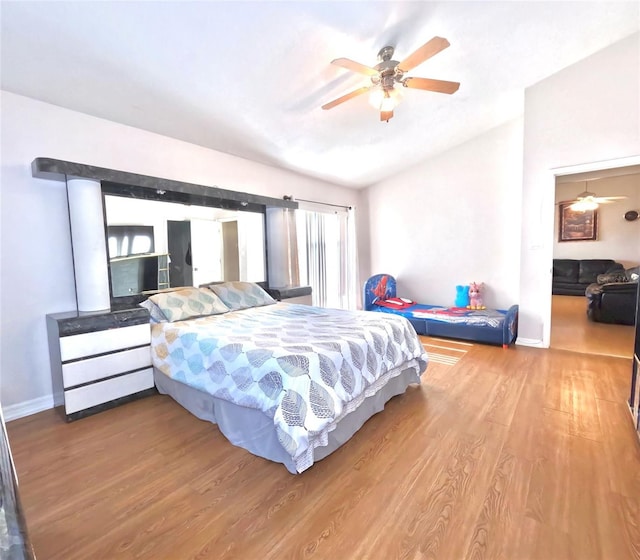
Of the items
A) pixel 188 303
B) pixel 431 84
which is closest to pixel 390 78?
pixel 431 84

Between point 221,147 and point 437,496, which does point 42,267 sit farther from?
point 437,496

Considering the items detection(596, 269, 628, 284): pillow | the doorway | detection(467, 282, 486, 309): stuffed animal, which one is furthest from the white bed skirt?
detection(596, 269, 628, 284): pillow

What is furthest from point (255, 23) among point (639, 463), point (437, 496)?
point (639, 463)

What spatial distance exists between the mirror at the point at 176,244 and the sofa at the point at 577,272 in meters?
6.85

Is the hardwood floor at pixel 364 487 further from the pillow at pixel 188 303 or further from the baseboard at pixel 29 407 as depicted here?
the pillow at pixel 188 303

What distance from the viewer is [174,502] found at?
158 cm

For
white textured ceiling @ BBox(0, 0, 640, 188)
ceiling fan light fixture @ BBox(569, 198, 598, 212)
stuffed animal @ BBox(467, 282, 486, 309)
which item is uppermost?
white textured ceiling @ BBox(0, 0, 640, 188)

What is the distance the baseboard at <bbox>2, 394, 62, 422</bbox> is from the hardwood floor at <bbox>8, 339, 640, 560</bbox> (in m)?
0.09

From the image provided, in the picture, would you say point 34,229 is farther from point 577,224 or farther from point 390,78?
point 577,224

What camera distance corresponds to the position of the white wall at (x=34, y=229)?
2395 mm

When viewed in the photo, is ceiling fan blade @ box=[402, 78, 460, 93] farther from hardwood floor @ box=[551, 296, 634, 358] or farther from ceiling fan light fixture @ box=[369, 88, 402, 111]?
hardwood floor @ box=[551, 296, 634, 358]

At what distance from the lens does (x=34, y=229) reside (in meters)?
2.51

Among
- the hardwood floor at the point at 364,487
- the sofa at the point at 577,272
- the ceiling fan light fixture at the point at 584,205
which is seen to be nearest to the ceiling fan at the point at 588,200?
the ceiling fan light fixture at the point at 584,205

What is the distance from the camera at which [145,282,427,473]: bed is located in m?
1.74
